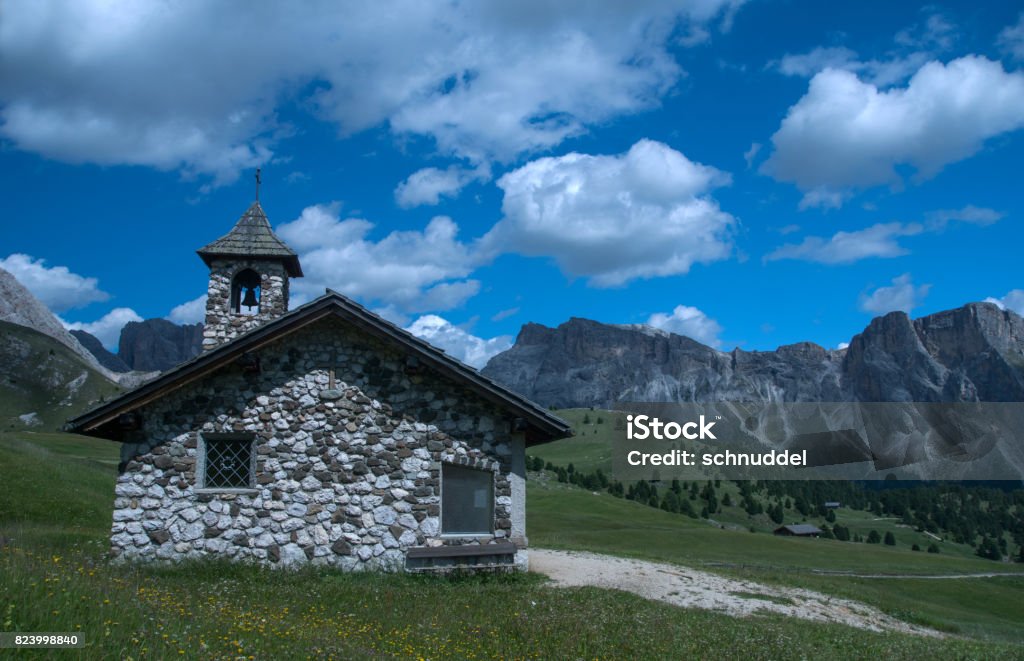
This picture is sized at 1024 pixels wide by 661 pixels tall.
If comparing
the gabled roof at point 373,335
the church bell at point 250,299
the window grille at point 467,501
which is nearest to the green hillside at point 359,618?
the window grille at point 467,501

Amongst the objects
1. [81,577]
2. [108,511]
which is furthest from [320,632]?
[108,511]

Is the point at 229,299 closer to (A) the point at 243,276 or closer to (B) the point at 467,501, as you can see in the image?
(A) the point at 243,276

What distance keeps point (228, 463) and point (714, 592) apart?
440 inches

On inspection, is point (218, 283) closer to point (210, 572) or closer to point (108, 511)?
point (210, 572)

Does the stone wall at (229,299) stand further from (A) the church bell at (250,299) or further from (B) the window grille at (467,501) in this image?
(B) the window grille at (467,501)

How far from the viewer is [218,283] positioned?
2012 centimetres

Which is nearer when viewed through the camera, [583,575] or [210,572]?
[210,572]

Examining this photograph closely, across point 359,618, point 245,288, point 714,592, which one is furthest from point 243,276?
point 714,592

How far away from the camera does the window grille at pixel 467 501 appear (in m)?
16.1

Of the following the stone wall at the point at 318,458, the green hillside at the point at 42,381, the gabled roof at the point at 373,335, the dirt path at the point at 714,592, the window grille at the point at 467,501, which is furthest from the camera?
the green hillside at the point at 42,381

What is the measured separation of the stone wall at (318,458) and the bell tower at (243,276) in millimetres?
4504

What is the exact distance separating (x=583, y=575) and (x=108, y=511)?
17.1 metres

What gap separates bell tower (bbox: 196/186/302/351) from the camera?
1988 cm

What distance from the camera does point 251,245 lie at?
20188 millimetres
